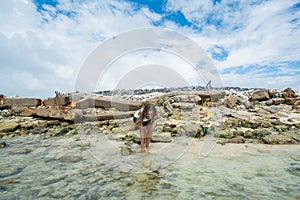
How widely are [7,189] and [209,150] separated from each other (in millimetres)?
4565

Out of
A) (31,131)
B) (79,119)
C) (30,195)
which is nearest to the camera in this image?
(30,195)

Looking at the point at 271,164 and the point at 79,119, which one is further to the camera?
the point at 79,119

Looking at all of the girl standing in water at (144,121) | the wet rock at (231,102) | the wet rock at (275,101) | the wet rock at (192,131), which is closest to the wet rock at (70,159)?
the girl standing in water at (144,121)

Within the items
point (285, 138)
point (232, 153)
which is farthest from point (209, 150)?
point (285, 138)

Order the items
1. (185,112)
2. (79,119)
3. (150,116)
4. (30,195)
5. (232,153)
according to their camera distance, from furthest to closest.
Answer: (185,112) → (79,119) → (150,116) → (232,153) → (30,195)

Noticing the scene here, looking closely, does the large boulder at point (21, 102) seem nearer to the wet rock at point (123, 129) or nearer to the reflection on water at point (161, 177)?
the wet rock at point (123, 129)

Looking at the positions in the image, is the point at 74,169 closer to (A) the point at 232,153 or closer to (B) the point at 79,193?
(B) the point at 79,193

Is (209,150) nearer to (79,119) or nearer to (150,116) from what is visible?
(150,116)

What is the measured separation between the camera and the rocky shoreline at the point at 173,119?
7108mm

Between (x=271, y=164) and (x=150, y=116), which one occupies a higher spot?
(x=150, y=116)

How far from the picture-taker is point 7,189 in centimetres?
339

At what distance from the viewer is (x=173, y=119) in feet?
33.0

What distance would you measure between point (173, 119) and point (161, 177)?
6301mm

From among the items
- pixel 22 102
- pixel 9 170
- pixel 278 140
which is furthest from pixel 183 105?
pixel 22 102
